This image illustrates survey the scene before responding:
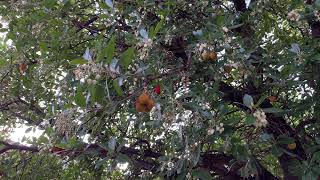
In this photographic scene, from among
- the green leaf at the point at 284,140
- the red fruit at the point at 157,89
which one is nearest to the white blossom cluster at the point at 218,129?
the red fruit at the point at 157,89

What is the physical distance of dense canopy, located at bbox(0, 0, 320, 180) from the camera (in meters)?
1.75

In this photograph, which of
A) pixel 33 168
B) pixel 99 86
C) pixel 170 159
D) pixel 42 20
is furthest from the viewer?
pixel 33 168

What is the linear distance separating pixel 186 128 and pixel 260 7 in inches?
34.8

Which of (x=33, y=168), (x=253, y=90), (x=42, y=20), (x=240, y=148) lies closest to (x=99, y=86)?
(x=240, y=148)

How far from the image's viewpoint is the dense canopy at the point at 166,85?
1748 millimetres

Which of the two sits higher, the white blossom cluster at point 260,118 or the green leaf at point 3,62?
the green leaf at point 3,62

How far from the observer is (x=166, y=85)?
1862mm

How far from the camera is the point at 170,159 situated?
193 centimetres

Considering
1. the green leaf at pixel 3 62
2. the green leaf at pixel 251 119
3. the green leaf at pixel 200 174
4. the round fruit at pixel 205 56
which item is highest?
the green leaf at pixel 3 62

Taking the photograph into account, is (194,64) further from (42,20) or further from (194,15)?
(42,20)

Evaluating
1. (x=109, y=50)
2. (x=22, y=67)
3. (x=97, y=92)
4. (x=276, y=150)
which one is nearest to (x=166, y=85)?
(x=97, y=92)

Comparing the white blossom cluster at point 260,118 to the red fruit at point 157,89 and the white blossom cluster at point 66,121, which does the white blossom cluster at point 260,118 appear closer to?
the red fruit at point 157,89

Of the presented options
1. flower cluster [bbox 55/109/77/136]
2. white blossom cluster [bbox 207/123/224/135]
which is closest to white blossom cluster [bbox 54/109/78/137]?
flower cluster [bbox 55/109/77/136]

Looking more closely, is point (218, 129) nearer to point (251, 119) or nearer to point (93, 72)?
point (251, 119)
